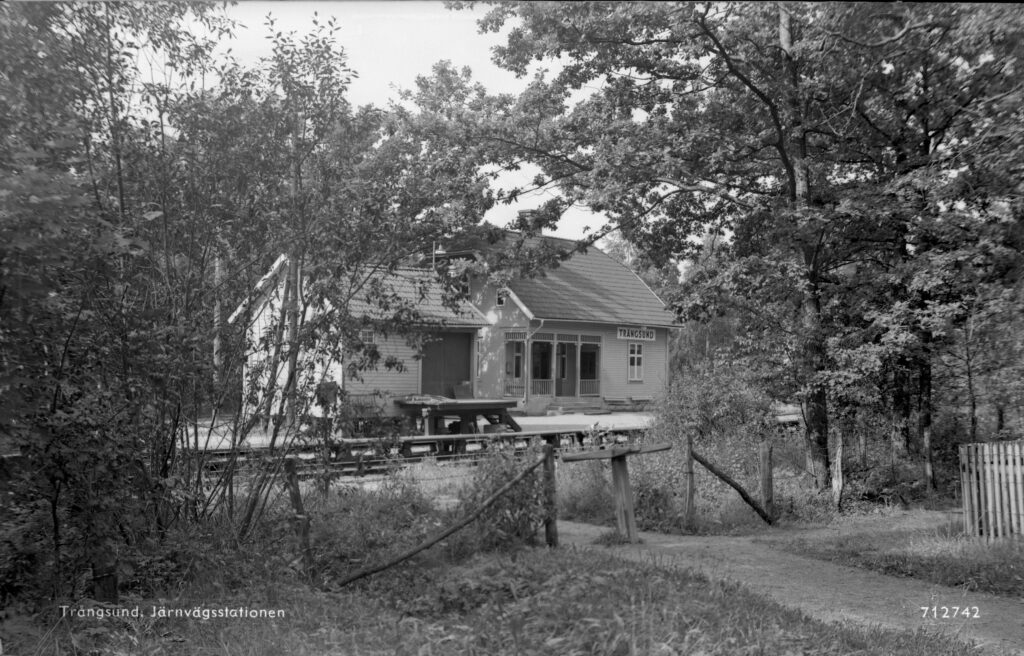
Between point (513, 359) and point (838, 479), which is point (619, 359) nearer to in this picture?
point (513, 359)

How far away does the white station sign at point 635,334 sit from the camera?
120ft

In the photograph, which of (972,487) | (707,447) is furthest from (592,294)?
(972,487)

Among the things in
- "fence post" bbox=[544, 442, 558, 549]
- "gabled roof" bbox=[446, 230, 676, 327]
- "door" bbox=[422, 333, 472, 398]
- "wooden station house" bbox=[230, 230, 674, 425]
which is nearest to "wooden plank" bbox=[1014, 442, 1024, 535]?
"fence post" bbox=[544, 442, 558, 549]

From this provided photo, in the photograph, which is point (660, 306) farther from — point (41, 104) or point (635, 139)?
point (41, 104)

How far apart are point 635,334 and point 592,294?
8.72ft

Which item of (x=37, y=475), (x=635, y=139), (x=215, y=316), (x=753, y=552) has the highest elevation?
(x=635, y=139)

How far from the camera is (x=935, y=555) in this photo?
8.48 meters

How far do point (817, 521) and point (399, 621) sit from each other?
715 cm

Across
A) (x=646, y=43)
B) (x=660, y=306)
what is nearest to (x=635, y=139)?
(x=646, y=43)

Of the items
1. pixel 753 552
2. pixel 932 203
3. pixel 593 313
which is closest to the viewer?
pixel 753 552

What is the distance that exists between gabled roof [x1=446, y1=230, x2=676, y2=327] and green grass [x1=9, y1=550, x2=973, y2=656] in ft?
86.3

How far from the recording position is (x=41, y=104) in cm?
514

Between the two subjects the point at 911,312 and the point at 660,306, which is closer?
the point at 911,312

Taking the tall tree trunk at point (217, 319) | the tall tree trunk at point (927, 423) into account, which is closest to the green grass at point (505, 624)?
the tall tree trunk at point (217, 319)
